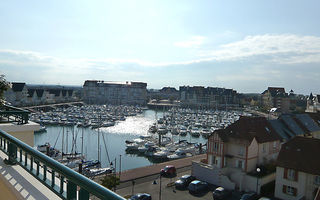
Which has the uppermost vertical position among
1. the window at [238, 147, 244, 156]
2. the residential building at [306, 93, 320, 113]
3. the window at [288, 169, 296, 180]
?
the residential building at [306, 93, 320, 113]

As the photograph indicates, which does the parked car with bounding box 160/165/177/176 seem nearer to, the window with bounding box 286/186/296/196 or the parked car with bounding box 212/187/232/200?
the parked car with bounding box 212/187/232/200

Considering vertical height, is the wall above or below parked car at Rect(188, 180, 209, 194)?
above

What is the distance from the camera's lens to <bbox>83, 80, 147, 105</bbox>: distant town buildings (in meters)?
95.6

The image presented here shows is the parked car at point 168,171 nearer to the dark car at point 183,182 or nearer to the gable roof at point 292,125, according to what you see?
the dark car at point 183,182

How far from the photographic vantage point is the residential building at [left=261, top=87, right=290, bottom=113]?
258 feet

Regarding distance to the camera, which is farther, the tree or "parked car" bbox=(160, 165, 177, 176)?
"parked car" bbox=(160, 165, 177, 176)

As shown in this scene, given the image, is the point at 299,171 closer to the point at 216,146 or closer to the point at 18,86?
the point at 216,146

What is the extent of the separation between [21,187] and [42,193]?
34cm

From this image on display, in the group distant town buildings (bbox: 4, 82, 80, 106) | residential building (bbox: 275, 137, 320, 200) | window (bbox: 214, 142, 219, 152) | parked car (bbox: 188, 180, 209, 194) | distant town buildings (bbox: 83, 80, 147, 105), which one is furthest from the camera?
distant town buildings (bbox: 83, 80, 147, 105)

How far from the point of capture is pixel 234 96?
92625 mm

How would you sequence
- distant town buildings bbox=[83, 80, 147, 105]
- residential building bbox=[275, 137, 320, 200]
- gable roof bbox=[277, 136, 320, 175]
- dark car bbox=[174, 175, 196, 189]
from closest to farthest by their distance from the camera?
residential building bbox=[275, 137, 320, 200] < gable roof bbox=[277, 136, 320, 175] < dark car bbox=[174, 175, 196, 189] < distant town buildings bbox=[83, 80, 147, 105]

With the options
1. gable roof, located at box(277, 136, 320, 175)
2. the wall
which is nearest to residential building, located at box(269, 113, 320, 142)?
gable roof, located at box(277, 136, 320, 175)

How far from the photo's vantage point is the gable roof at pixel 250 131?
59.8 feet

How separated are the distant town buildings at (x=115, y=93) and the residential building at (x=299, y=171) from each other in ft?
262
